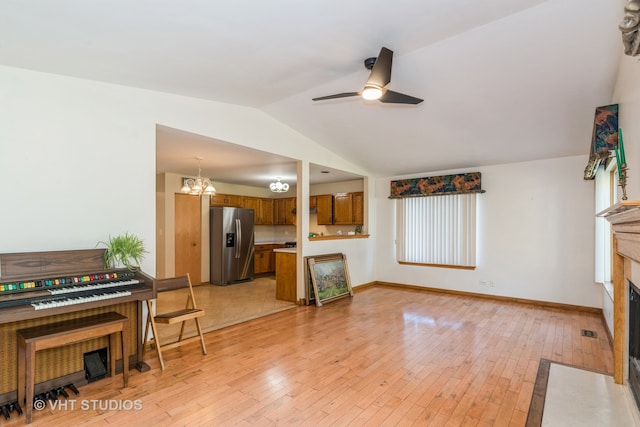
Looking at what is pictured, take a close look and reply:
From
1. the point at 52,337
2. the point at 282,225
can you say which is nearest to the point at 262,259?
the point at 282,225

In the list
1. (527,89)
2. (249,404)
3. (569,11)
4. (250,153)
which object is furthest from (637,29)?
(250,153)

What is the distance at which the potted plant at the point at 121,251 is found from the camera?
9.29ft

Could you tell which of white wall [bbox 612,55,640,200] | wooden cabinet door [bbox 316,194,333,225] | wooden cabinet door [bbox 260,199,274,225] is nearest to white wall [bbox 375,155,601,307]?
white wall [bbox 612,55,640,200]

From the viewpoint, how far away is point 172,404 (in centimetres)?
232

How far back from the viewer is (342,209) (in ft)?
24.1

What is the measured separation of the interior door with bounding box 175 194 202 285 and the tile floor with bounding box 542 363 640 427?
6.42 m

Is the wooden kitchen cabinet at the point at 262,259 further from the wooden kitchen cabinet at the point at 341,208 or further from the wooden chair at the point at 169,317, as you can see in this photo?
the wooden chair at the point at 169,317

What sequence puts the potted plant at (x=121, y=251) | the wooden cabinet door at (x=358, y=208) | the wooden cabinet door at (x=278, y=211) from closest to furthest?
the potted plant at (x=121, y=251), the wooden cabinet door at (x=358, y=208), the wooden cabinet door at (x=278, y=211)

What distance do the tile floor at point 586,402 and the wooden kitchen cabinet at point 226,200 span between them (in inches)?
267

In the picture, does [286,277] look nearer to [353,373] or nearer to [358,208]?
[358,208]

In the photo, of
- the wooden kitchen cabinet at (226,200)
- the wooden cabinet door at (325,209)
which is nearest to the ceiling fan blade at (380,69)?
the wooden cabinet door at (325,209)

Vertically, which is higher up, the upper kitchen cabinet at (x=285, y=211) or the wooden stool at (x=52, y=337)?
the upper kitchen cabinet at (x=285, y=211)

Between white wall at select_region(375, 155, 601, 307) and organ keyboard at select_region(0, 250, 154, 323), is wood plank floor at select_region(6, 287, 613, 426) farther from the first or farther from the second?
organ keyboard at select_region(0, 250, 154, 323)

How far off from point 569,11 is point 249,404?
368 centimetres
